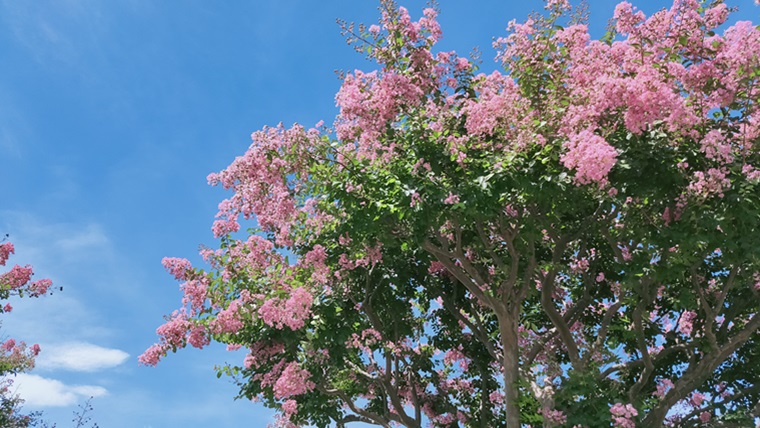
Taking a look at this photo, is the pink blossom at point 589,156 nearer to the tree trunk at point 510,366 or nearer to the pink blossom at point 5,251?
the tree trunk at point 510,366

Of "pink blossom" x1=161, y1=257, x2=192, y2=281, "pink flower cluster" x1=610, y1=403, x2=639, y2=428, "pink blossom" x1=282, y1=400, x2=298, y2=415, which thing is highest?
"pink blossom" x1=161, y1=257, x2=192, y2=281

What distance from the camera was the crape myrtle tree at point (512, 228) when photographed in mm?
9484

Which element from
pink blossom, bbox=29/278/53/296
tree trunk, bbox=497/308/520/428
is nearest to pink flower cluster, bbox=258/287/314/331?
tree trunk, bbox=497/308/520/428

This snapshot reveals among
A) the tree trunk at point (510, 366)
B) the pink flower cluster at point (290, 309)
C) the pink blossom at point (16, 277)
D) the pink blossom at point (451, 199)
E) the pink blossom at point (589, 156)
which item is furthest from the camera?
the pink blossom at point (16, 277)

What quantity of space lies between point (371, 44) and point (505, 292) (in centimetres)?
483

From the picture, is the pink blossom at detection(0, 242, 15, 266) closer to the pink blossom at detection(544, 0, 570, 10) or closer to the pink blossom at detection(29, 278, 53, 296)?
the pink blossom at detection(29, 278, 53, 296)

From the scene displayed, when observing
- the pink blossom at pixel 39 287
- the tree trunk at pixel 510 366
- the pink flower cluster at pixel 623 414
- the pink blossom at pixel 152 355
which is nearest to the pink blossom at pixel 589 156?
the pink flower cluster at pixel 623 414

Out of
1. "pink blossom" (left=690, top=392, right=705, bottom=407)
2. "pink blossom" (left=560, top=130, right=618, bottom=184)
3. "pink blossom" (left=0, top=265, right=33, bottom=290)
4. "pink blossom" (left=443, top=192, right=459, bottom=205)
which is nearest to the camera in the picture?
"pink blossom" (left=560, top=130, right=618, bottom=184)

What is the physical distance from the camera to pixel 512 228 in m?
12.0

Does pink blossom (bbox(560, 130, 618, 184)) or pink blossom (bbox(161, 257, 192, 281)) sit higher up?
pink blossom (bbox(161, 257, 192, 281))

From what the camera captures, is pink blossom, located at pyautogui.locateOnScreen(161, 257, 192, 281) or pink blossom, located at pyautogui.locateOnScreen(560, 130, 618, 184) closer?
pink blossom, located at pyautogui.locateOnScreen(560, 130, 618, 184)

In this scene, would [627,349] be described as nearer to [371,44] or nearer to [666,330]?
[666,330]

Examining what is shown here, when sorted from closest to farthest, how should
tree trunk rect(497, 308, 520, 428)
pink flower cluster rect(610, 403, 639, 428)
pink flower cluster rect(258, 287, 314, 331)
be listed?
pink flower cluster rect(610, 403, 639, 428)
pink flower cluster rect(258, 287, 314, 331)
tree trunk rect(497, 308, 520, 428)

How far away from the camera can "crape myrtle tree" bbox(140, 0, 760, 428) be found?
9.48 metres
